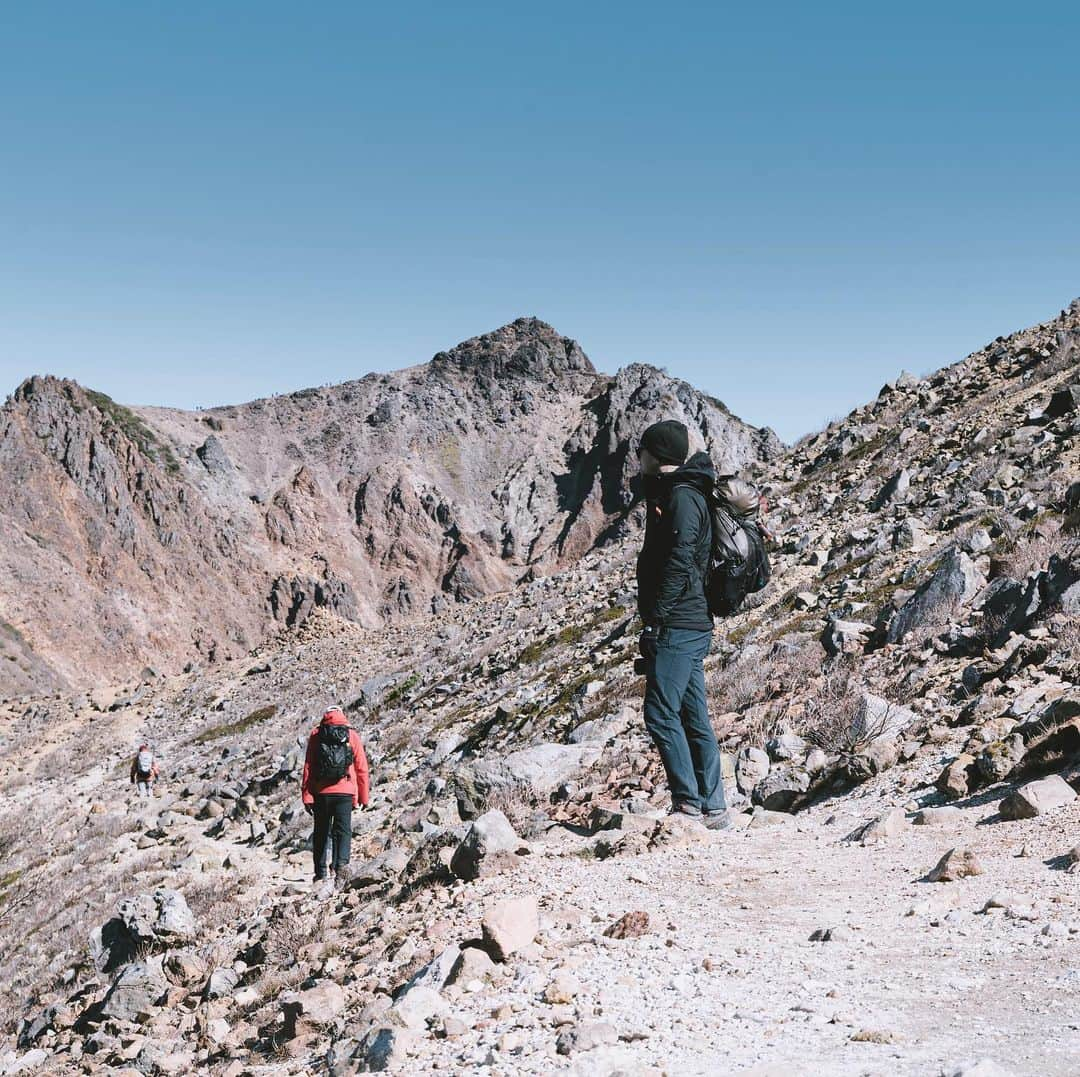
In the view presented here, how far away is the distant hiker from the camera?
22172mm

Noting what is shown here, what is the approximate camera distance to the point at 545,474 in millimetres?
105688

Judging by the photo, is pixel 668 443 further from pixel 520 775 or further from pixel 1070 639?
pixel 520 775

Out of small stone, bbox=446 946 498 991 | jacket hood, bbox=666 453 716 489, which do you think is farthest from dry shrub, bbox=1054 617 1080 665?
small stone, bbox=446 946 498 991

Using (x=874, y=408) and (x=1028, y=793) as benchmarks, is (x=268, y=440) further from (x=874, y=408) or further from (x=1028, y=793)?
(x=1028, y=793)

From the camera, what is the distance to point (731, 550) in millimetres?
5891

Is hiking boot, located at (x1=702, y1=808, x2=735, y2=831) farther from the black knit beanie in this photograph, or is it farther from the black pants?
the black pants

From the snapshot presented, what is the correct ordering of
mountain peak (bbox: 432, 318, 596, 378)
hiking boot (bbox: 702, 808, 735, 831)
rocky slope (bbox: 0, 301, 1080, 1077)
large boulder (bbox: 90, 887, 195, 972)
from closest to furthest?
rocky slope (bbox: 0, 301, 1080, 1077), hiking boot (bbox: 702, 808, 735, 831), large boulder (bbox: 90, 887, 195, 972), mountain peak (bbox: 432, 318, 596, 378)

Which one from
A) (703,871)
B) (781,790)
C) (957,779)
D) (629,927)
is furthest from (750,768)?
(629,927)

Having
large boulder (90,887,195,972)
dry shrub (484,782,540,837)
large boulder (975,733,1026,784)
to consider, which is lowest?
large boulder (90,887,195,972)

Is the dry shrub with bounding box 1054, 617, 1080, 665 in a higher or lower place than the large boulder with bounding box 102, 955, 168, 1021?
higher

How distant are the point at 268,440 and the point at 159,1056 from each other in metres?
103

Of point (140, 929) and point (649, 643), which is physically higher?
point (649, 643)

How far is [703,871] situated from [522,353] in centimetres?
11551

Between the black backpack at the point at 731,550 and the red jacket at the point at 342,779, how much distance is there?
5.70 metres
